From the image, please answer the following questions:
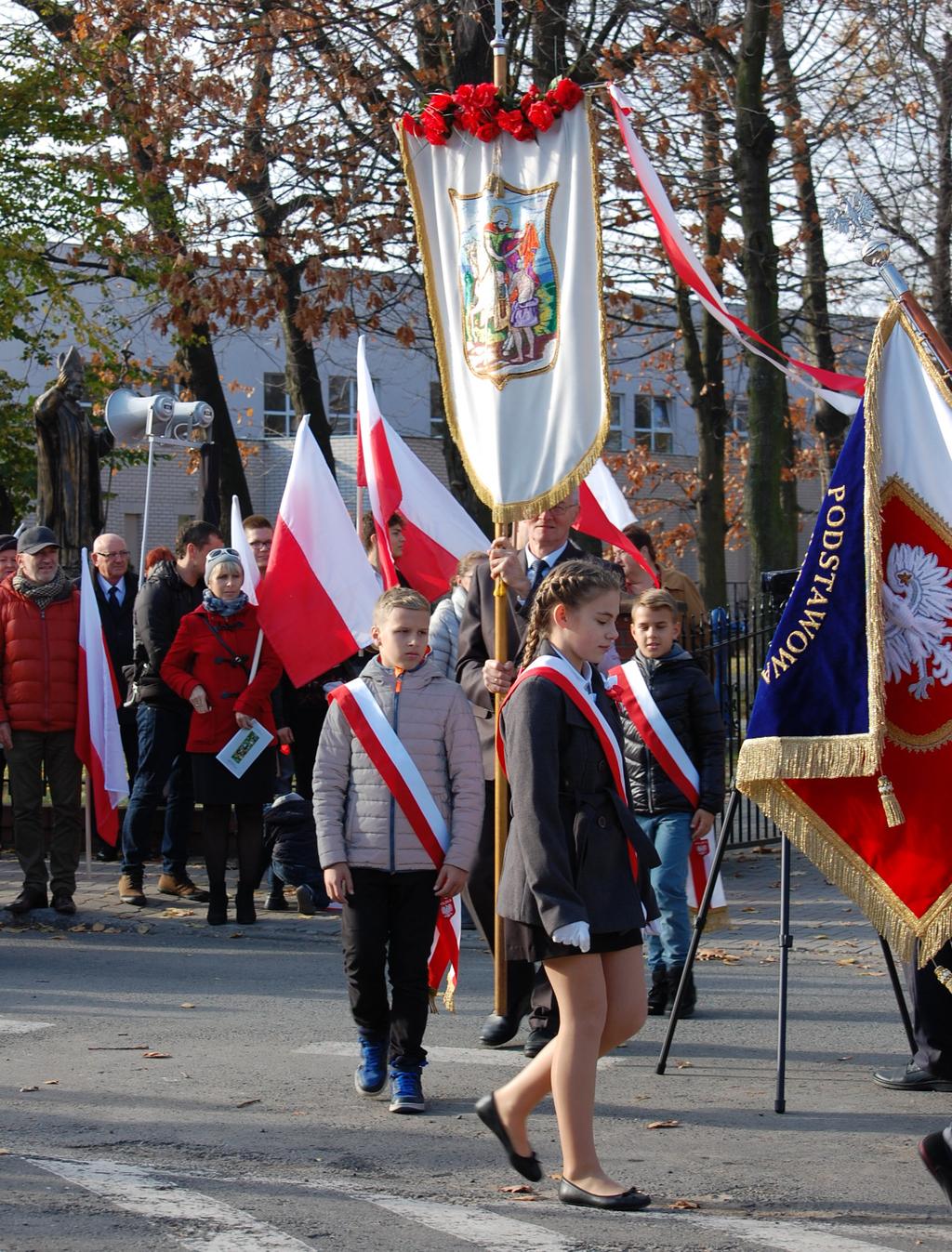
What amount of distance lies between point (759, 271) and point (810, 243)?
397 centimetres

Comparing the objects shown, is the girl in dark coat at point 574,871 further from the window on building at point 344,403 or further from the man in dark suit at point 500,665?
the window on building at point 344,403

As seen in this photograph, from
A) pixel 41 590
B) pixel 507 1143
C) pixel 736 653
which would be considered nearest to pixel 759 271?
pixel 736 653

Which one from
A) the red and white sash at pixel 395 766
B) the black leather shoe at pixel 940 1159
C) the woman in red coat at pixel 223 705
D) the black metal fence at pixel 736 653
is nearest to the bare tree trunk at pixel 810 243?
the black metal fence at pixel 736 653

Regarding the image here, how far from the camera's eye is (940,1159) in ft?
15.9

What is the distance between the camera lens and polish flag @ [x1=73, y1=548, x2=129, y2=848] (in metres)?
10.3

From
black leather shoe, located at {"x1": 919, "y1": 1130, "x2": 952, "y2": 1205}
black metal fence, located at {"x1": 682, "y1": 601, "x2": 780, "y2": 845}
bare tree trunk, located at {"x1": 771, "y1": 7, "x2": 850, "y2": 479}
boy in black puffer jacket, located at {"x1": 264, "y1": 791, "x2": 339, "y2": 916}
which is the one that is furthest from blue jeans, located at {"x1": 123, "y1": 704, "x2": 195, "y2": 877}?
bare tree trunk, located at {"x1": 771, "y1": 7, "x2": 850, "y2": 479}

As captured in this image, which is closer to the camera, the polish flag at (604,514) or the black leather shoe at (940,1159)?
the black leather shoe at (940,1159)

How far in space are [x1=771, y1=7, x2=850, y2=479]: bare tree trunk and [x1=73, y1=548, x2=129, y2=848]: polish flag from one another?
8.62m

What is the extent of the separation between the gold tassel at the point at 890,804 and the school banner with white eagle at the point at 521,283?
2103 mm

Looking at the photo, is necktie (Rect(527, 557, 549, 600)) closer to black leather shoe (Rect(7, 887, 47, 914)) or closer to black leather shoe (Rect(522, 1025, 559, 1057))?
black leather shoe (Rect(522, 1025, 559, 1057))

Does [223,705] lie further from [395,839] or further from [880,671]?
[880,671]

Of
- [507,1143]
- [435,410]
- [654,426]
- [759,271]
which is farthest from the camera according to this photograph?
[654,426]

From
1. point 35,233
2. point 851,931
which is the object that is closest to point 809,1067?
point 851,931

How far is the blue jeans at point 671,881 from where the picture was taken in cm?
779
